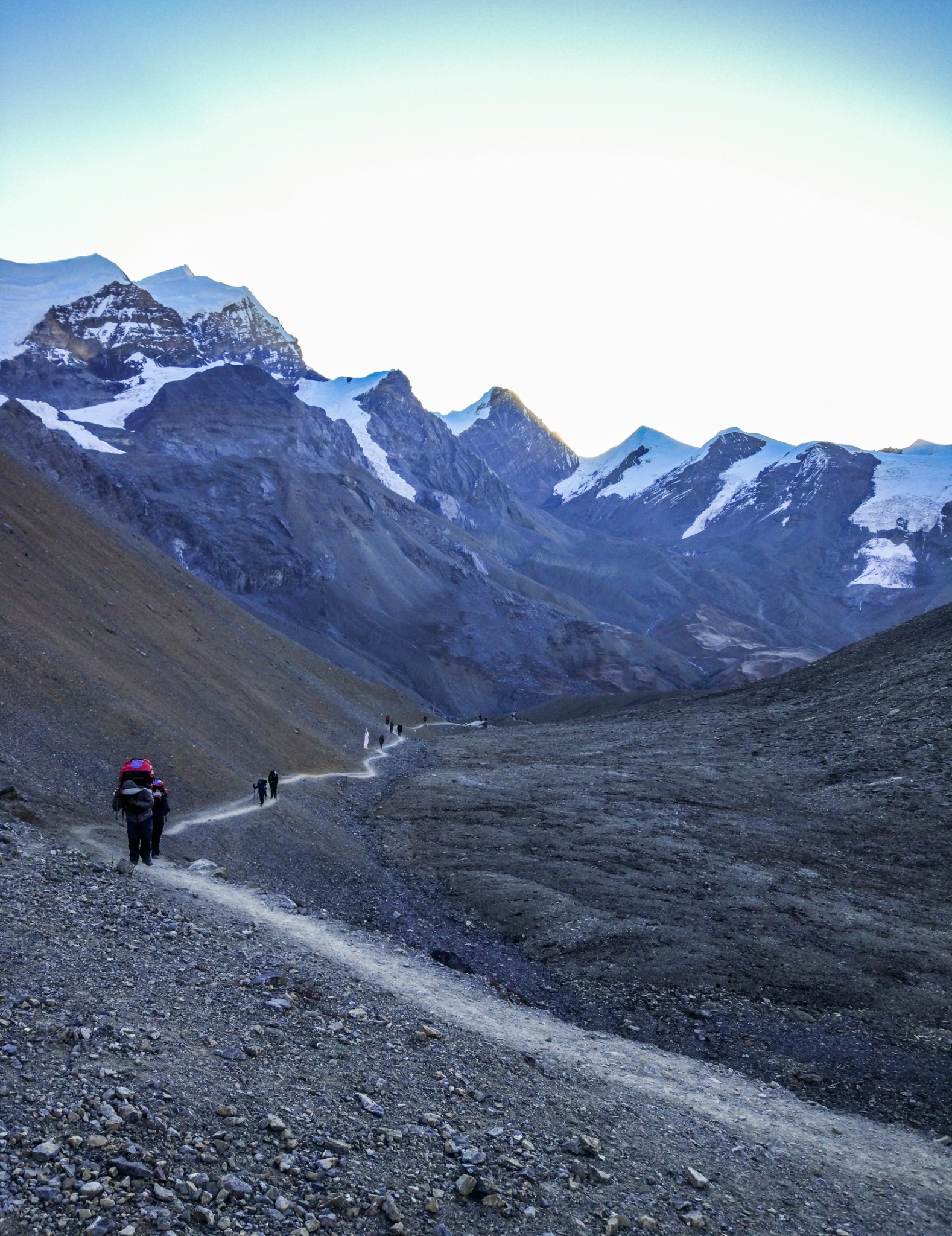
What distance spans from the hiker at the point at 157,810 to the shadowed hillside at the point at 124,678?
314 centimetres

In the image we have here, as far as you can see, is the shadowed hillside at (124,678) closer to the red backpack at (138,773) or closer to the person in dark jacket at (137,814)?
the person in dark jacket at (137,814)

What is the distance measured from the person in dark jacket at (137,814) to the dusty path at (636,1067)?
1.93 feet

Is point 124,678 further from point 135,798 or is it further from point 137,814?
point 135,798

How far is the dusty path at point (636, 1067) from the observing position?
39.1ft

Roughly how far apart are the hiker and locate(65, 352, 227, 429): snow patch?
153938mm

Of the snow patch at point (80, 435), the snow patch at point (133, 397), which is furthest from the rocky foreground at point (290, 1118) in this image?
the snow patch at point (133, 397)

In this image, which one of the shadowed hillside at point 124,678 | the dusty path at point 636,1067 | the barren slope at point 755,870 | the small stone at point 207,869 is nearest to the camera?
the dusty path at point 636,1067

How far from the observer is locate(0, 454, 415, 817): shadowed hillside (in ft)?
81.9

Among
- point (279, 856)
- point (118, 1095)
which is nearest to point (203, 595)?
point (279, 856)

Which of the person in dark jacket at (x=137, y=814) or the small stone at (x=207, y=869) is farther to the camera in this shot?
the small stone at (x=207, y=869)

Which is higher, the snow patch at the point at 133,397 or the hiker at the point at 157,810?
the snow patch at the point at 133,397

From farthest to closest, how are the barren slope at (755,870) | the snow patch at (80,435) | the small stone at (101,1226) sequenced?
the snow patch at (80,435) → the barren slope at (755,870) → the small stone at (101,1226)

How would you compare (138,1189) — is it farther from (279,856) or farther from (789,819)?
(789,819)

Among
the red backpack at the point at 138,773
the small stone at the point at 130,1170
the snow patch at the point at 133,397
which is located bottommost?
the small stone at the point at 130,1170
